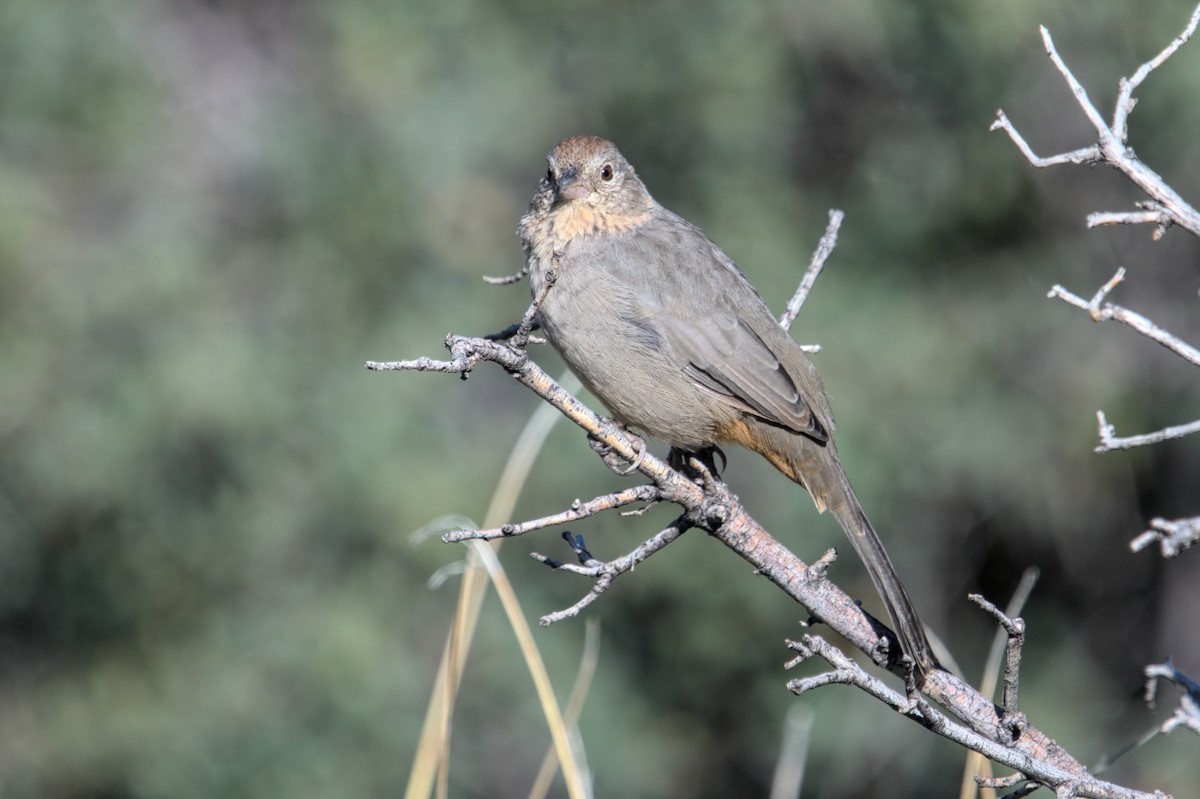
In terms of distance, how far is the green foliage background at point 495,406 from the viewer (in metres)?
7.97

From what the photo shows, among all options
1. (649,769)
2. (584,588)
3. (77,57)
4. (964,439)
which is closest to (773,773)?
(649,769)

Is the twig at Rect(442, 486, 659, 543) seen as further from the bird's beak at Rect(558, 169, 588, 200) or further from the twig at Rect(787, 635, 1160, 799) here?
the bird's beak at Rect(558, 169, 588, 200)

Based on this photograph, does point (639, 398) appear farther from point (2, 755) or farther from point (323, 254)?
point (2, 755)

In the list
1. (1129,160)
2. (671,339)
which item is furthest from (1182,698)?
(671,339)

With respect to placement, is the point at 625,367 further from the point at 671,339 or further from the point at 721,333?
the point at 721,333

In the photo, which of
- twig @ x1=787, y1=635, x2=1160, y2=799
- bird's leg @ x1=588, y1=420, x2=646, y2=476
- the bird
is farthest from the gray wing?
twig @ x1=787, y1=635, x2=1160, y2=799

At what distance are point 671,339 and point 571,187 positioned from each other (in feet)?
2.17

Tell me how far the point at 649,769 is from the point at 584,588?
4.63 ft

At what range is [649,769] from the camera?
8.70 meters

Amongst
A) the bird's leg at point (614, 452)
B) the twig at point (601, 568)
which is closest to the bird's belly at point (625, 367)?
the bird's leg at point (614, 452)

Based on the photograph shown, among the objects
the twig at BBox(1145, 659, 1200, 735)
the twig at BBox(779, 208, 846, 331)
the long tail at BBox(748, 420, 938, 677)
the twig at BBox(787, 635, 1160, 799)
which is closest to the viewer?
the twig at BBox(1145, 659, 1200, 735)

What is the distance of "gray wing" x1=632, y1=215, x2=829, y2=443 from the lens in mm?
4270

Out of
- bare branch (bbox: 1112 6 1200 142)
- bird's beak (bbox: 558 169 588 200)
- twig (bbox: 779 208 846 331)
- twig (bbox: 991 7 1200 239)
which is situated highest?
bird's beak (bbox: 558 169 588 200)

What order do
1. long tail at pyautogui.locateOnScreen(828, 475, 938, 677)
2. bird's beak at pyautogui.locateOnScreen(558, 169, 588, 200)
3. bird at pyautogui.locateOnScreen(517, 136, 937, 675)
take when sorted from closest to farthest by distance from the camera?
long tail at pyautogui.locateOnScreen(828, 475, 938, 677) < bird at pyautogui.locateOnScreen(517, 136, 937, 675) < bird's beak at pyautogui.locateOnScreen(558, 169, 588, 200)
